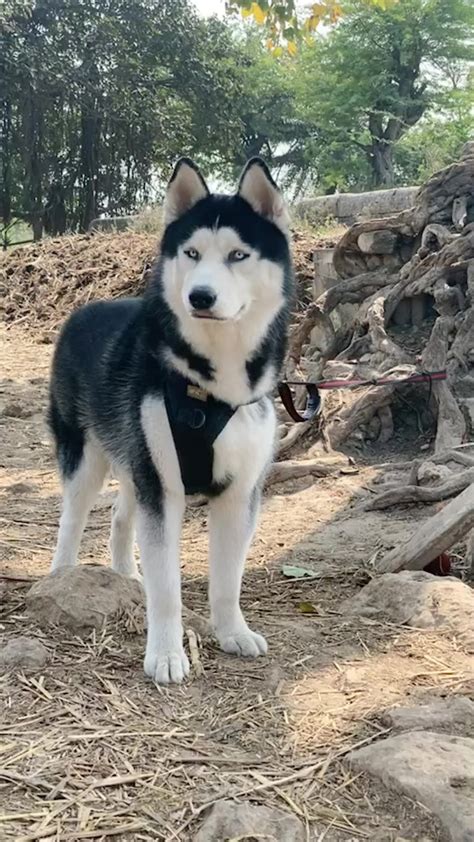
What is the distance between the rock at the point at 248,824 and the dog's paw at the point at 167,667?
77 cm

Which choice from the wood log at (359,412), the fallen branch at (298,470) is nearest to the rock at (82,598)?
the fallen branch at (298,470)

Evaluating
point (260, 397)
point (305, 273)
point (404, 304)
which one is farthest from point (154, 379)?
point (305, 273)

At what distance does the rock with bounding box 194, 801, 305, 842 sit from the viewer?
176 centimetres

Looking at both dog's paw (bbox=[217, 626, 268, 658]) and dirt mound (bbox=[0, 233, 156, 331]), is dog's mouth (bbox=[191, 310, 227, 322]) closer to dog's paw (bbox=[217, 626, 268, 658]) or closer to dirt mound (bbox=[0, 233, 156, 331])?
dog's paw (bbox=[217, 626, 268, 658])

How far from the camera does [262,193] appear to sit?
2.94 m

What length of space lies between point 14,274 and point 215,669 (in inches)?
518

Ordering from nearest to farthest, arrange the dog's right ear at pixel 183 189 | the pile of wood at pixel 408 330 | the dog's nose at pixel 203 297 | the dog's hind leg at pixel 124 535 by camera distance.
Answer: the dog's nose at pixel 203 297
the dog's right ear at pixel 183 189
the dog's hind leg at pixel 124 535
the pile of wood at pixel 408 330

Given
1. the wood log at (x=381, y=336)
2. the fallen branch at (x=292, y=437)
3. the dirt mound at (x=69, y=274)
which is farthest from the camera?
the dirt mound at (x=69, y=274)

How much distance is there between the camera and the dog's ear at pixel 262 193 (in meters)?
2.88

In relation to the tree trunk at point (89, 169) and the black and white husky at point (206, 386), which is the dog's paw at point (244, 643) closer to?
the black and white husky at point (206, 386)

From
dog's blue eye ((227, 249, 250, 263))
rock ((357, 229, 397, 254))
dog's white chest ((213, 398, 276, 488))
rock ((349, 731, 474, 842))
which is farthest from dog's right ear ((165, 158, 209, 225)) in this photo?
rock ((357, 229, 397, 254))

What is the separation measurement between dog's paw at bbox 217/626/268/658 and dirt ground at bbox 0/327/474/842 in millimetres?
43

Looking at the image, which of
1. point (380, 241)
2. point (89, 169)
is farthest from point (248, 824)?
point (89, 169)

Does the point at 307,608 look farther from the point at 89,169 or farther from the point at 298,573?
the point at 89,169
